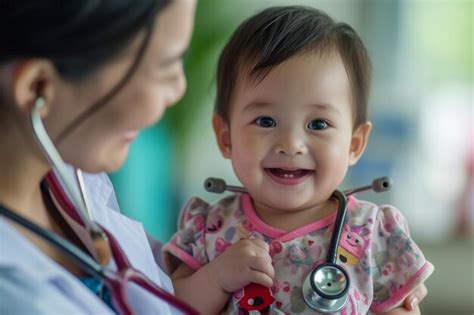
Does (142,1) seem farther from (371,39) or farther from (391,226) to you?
(371,39)

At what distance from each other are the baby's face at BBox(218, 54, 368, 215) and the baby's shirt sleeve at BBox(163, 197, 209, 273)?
119 millimetres

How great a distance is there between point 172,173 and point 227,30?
2.40 feet

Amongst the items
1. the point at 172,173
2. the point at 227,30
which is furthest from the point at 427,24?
the point at 172,173

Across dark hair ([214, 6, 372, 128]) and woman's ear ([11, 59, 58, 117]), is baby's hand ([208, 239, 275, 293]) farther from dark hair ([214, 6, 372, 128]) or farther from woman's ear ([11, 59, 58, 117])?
woman's ear ([11, 59, 58, 117])

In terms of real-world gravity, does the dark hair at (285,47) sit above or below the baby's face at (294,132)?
above

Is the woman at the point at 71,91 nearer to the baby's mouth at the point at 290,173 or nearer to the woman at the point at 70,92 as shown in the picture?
the woman at the point at 70,92

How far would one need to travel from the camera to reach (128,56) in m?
0.87

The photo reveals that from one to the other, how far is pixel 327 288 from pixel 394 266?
0.16 m

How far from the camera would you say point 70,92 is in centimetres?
86

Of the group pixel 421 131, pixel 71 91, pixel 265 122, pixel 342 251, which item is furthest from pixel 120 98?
pixel 421 131

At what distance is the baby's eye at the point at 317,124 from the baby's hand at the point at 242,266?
188 millimetres

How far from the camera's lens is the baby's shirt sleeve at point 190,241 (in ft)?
4.12

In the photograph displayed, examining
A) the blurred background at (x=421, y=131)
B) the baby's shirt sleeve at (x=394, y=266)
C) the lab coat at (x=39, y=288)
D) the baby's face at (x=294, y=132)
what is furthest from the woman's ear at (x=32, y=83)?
the blurred background at (x=421, y=131)

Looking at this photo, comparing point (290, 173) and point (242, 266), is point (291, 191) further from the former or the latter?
point (242, 266)
